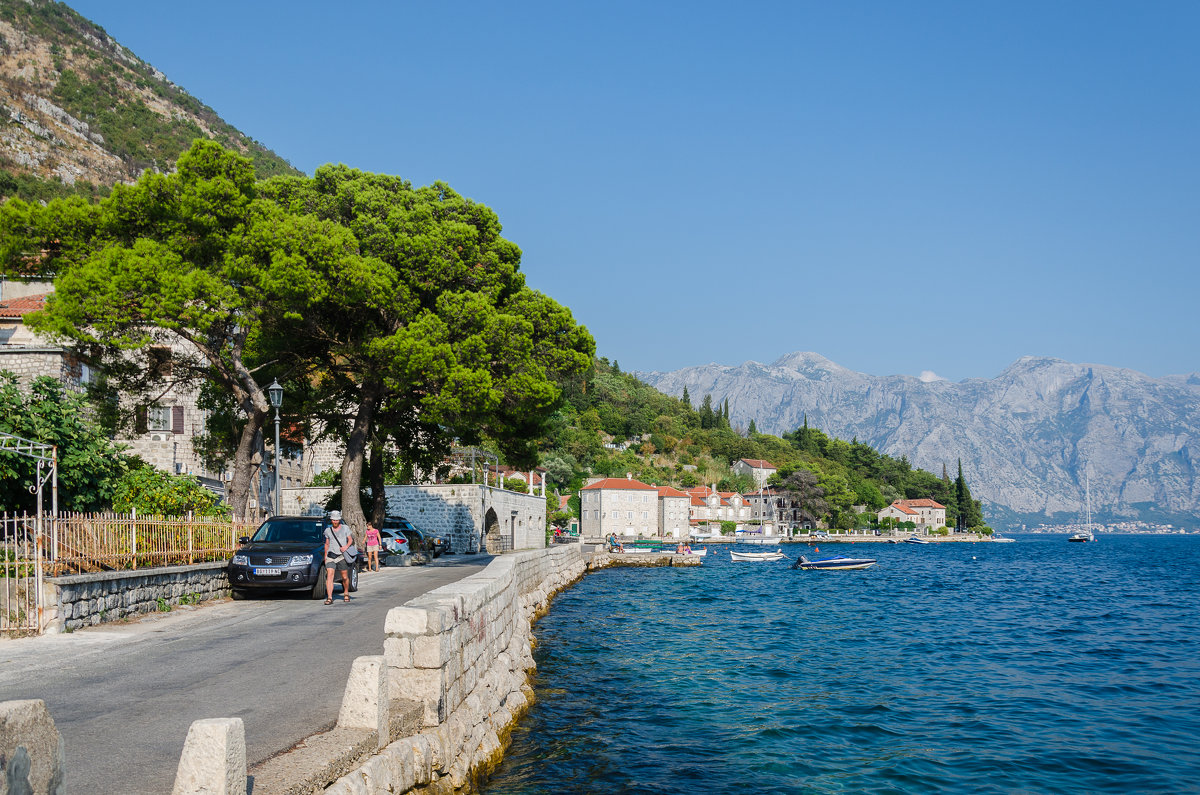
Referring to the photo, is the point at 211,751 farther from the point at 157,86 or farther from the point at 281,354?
the point at 157,86

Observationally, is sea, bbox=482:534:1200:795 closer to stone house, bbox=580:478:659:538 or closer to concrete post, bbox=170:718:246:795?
concrete post, bbox=170:718:246:795

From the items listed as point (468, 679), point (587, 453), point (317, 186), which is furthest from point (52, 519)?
point (587, 453)

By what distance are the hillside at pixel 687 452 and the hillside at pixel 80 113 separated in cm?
5776

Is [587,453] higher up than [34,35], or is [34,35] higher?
[34,35]

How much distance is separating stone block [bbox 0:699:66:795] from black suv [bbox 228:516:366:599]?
14.1 meters

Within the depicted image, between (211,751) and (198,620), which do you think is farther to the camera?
(198,620)

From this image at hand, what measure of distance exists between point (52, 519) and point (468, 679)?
7204 mm

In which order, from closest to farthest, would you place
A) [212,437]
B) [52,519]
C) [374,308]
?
[52,519] → [374,308] → [212,437]

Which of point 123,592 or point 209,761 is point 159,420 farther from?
point 209,761

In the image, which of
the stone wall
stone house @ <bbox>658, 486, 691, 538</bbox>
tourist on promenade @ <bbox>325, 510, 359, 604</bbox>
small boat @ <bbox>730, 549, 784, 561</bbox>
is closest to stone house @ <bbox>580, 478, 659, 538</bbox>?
stone house @ <bbox>658, 486, 691, 538</bbox>

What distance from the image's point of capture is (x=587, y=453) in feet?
422

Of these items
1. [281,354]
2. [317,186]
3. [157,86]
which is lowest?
[281,354]

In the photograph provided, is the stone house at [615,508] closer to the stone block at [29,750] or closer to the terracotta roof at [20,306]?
the terracotta roof at [20,306]

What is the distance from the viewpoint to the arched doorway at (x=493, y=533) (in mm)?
44938
